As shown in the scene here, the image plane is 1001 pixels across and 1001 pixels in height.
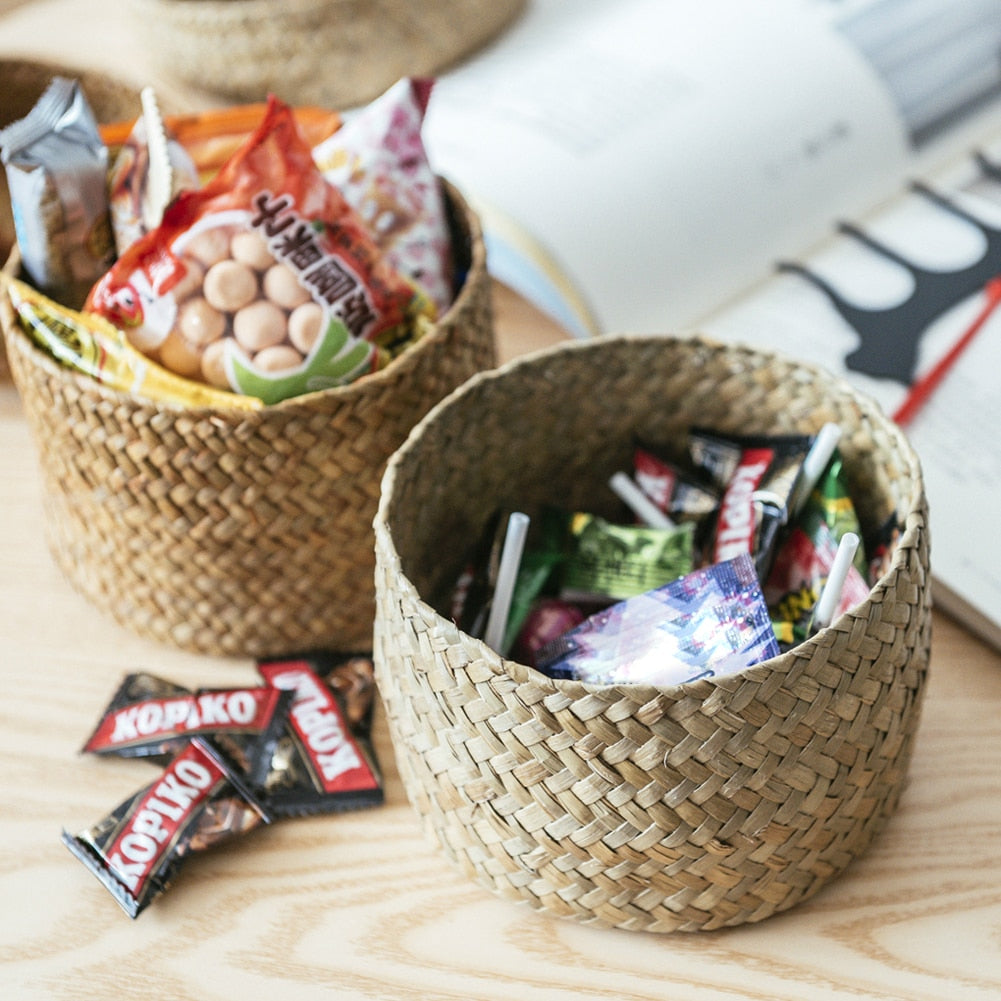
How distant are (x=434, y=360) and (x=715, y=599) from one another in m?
0.17

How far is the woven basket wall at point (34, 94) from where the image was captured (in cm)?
74

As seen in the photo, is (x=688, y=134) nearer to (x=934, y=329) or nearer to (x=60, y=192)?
(x=934, y=329)

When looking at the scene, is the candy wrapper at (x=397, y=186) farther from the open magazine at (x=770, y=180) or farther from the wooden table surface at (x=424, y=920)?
the wooden table surface at (x=424, y=920)

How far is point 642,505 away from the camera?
0.57 meters

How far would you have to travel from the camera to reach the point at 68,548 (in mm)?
616

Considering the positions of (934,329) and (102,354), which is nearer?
(102,354)

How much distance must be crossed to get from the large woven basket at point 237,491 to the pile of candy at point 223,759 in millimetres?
31

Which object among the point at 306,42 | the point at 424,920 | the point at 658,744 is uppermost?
the point at 306,42

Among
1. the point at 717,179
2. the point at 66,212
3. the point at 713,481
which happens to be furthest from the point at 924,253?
the point at 66,212

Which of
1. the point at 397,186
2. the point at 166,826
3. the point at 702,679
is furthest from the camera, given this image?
the point at 397,186

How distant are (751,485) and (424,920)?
0.23m

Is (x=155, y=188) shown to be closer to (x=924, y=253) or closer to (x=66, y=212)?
(x=66, y=212)

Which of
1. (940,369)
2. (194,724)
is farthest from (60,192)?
(940,369)

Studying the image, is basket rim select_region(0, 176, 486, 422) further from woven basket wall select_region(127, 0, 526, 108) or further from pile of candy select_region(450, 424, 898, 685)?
woven basket wall select_region(127, 0, 526, 108)
